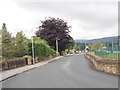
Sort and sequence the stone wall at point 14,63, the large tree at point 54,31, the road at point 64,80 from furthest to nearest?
the large tree at point 54,31 → the stone wall at point 14,63 → the road at point 64,80

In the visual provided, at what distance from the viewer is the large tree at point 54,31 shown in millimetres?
54763

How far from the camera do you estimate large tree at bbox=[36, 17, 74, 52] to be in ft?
180

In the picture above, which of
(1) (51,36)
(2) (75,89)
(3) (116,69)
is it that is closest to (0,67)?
(3) (116,69)

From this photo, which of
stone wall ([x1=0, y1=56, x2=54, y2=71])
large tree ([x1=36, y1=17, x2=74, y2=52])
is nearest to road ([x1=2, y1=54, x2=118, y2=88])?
stone wall ([x1=0, y1=56, x2=54, y2=71])

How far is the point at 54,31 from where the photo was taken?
55250 mm

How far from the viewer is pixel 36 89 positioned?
29.1 ft

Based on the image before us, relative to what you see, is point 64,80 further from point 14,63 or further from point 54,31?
point 54,31

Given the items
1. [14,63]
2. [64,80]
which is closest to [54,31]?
[14,63]

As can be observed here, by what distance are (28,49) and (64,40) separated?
25795 mm

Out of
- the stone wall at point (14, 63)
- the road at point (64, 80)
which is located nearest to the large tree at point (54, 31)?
the stone wall at point (14, 63)

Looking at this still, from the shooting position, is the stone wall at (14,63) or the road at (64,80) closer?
the road at (64,80)

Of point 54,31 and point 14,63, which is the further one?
point 54,31

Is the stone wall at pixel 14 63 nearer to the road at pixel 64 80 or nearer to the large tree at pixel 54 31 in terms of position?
the road at pixel 64 80

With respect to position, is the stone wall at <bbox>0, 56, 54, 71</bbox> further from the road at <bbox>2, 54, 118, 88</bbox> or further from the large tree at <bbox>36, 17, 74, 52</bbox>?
the large tree at <bbox>36, 17, 74, 52</bbox>
